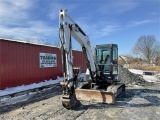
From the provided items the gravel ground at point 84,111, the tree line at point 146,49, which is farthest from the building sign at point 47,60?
the tree line at point 146,49

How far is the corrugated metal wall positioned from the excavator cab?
4.67 meters

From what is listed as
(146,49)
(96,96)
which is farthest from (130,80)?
(146,49)

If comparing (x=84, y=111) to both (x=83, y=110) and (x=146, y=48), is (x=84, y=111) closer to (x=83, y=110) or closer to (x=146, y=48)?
(x=83, y=110)

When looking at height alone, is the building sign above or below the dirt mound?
above

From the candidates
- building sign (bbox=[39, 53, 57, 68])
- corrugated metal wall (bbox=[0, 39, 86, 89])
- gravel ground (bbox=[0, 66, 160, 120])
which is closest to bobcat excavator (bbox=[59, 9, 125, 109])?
gravel ground (bbox=[0, 66, 160, 120])

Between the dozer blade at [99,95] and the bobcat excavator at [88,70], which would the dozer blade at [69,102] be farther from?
the dozer blade at [99,95]

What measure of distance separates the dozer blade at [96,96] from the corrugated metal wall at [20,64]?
4389mm

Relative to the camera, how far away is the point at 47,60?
47.9 ft

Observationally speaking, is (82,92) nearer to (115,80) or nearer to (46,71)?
(115,80)

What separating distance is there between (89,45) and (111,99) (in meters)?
2.41

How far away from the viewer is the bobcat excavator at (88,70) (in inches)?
275

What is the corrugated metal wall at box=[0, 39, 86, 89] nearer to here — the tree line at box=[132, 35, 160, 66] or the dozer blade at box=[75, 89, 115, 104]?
the dozer blade at box=[75, 89, 115, 104]

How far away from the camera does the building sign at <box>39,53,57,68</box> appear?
1387 cm

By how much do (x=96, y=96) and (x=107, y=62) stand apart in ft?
6.49
